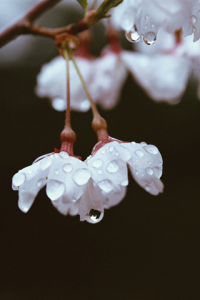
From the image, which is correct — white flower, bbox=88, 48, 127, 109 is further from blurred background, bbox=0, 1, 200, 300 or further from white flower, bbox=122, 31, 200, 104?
blurred background, bbox=0, 1, 200, 300

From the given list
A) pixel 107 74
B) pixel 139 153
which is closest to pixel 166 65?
pixel 107 74

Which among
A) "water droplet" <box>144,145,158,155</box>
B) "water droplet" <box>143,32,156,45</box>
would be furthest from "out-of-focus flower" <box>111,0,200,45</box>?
"water droplet" <box>144,145,158,155</box>

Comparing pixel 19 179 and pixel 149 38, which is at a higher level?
pixel 149 38

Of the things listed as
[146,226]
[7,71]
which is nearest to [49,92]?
[146,226]

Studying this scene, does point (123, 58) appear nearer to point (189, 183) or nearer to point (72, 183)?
point (72, 183)

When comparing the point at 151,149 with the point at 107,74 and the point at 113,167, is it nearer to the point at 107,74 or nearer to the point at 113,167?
the point at 113,167

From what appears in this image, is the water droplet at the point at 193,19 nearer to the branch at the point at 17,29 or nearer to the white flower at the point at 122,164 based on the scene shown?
the white flower at the point at 122,164
